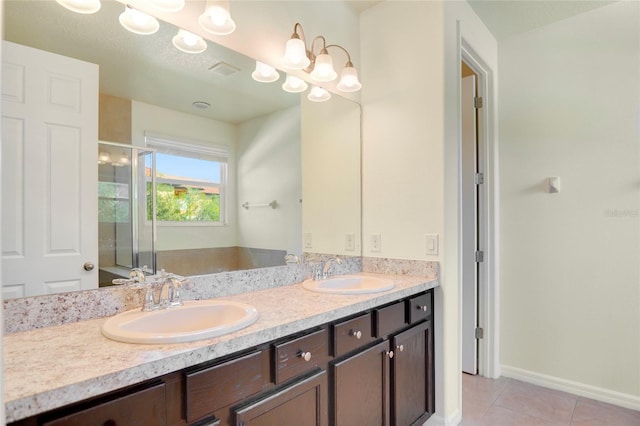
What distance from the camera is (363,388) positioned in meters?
1.50

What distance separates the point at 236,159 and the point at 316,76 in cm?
67

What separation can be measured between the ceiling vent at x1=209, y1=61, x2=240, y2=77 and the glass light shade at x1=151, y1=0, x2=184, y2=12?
0.90ft

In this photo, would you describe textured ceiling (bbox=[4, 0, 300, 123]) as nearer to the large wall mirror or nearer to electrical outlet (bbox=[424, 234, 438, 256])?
the large wall mirror

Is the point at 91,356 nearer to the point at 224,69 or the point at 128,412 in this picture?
the point at 128,412

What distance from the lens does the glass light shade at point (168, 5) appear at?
1.32 metres

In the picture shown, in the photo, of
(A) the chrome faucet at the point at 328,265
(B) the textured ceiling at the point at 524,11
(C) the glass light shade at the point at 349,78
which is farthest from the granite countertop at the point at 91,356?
(B) the textured ceiling at the point at 524,11

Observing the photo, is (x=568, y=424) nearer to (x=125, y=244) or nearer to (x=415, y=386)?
(x=415, y=386)

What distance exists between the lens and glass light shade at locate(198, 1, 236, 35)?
1398 mm

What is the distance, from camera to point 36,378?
0.74 metres

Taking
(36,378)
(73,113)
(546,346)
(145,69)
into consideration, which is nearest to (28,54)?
(73,113)

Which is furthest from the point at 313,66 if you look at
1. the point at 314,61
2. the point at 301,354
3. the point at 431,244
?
the point at 301,354

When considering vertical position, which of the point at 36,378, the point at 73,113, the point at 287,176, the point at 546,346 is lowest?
the point at 546,346

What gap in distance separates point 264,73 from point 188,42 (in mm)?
410

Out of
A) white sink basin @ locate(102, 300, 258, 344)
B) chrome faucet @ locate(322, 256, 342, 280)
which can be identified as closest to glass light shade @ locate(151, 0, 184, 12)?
white sink basin @ locate(102, 300, 258, 344)
